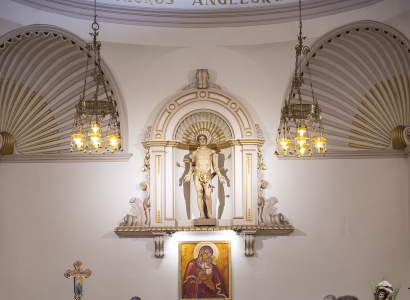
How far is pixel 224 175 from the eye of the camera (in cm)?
1559

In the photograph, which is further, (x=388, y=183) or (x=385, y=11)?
(x=388, y=183)

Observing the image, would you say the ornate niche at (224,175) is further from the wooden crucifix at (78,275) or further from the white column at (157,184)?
the wooden crucifix at (78,275)

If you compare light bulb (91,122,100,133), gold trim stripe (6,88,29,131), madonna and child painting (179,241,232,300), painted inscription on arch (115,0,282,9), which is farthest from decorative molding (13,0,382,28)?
madonna and child painting (179,241,232,300)

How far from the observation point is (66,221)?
50.0ft

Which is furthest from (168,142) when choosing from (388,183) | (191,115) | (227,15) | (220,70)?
(388,183)

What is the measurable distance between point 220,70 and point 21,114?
4.08m

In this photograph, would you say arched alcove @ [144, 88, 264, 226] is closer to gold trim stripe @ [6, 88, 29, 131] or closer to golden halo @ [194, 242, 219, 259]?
golden halo @ [194, 242, 219, 259]

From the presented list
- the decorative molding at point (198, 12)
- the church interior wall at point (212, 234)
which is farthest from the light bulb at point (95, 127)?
the decorative molding at point (198, 12)

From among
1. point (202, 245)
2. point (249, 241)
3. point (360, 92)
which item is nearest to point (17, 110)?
point (202, 245)

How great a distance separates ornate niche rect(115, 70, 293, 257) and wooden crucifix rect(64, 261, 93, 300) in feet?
3.62

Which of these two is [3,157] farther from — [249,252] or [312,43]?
[312,43]

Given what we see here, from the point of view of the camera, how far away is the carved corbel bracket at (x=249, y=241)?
1490 cm

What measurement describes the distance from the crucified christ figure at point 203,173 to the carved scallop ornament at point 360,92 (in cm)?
229

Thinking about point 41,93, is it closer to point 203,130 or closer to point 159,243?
point 203,130
